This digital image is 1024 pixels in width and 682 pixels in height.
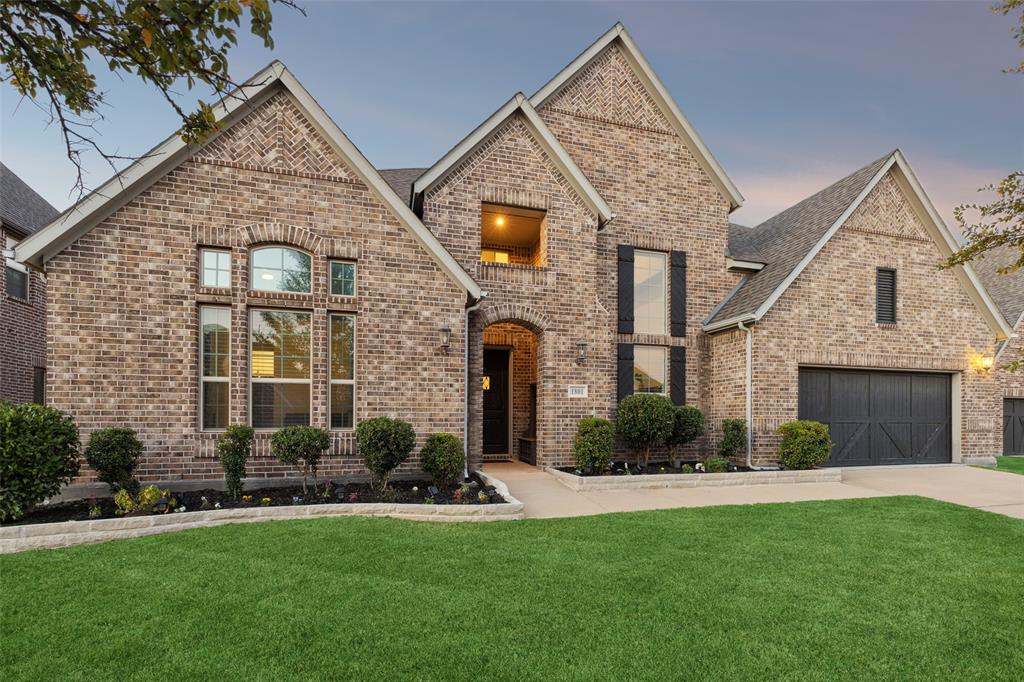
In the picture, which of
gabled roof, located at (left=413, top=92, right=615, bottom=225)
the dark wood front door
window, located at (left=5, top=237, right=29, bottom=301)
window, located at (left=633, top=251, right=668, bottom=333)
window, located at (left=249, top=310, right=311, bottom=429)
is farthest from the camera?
window, located at (left=5, top=237, right=29, bottom=301)

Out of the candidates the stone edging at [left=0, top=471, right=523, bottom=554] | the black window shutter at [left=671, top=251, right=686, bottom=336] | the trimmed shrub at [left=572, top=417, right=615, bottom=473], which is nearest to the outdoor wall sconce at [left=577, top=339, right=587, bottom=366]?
the trimmed shrub at [left=572, top=417, right=615, bottom=473]

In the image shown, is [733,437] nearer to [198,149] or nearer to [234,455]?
[234,455]

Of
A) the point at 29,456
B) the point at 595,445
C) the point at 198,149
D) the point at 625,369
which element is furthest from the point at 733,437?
the point at 29,456

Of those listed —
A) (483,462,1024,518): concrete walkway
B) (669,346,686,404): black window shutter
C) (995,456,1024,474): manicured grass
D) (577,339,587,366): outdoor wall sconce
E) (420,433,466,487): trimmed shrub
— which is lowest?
(995,456,1024,474): manicured grass

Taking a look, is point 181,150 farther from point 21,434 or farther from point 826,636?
point 826,636

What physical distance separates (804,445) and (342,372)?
966cm

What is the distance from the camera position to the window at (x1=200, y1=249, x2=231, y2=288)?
321 inches

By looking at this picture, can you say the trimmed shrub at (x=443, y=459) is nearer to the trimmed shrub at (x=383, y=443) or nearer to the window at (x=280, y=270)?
the trimmed shrub at (x=383, y=443)

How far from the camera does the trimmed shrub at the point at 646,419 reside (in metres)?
10.3

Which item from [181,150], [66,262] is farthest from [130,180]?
[66,262]

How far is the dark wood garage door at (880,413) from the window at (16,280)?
69.8 ft

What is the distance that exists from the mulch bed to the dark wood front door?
4.54m

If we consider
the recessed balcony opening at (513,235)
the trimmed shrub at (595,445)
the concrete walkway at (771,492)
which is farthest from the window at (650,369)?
the recessed balcony opening at (513,235)

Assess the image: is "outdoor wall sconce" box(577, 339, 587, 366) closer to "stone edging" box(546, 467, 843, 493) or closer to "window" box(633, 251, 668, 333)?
"window" box(633, 251, 668, 333)
